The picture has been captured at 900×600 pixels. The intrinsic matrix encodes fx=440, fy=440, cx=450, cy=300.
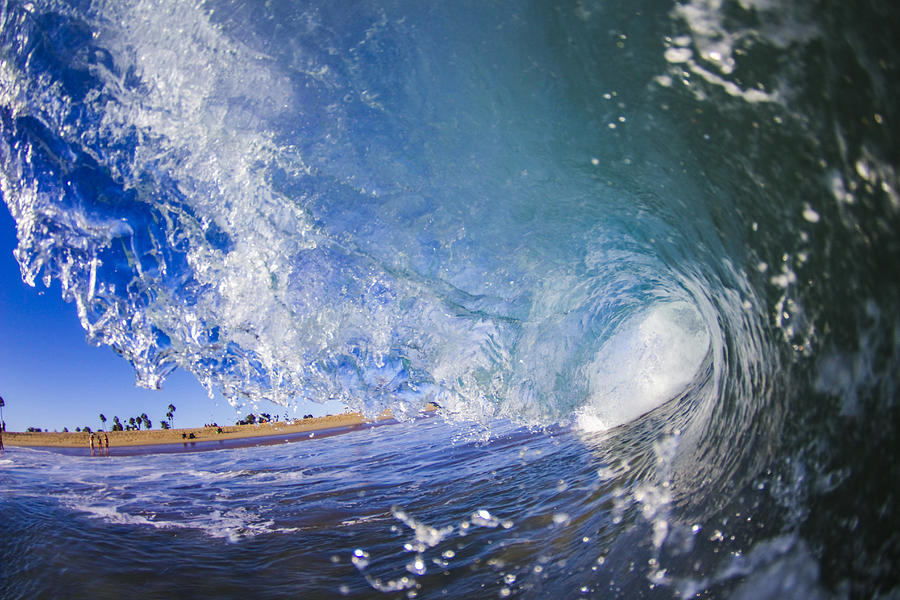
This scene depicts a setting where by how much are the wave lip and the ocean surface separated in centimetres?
29

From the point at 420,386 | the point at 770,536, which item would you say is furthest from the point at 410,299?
the point at 770,536

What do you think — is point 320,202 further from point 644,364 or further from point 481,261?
point 644,364

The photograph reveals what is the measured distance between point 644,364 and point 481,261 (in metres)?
3.63

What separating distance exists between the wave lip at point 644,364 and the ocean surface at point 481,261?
293mm

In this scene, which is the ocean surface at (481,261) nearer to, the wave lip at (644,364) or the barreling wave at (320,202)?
the barreling wave at (320,202)

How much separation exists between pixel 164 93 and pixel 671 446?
4695mm

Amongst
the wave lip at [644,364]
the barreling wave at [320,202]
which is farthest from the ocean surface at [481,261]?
the wave lip at [644,364]

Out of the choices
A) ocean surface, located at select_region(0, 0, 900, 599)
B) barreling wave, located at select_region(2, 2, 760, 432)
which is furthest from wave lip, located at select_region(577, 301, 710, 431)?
barreling wave, located at select_region(2, 2, 760, 432)

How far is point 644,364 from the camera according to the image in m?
6.34

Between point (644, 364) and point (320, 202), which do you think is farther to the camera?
point (644, 364)

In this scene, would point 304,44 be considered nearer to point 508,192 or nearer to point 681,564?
point 508,192

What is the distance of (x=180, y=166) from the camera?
3.49m

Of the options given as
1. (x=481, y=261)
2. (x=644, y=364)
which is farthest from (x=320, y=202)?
(x=644, y=364)

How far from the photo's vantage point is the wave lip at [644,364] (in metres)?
5.81
